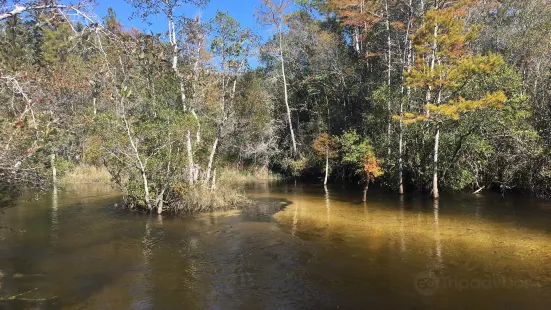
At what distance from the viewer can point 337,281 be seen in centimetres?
785

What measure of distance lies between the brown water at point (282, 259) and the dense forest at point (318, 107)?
6.77 ft

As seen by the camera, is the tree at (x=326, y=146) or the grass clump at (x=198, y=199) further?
the tree at (x=326, y=146)

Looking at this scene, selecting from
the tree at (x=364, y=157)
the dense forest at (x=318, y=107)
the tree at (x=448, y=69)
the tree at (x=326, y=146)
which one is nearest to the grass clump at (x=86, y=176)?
the dense forest at (x=318, y=107)

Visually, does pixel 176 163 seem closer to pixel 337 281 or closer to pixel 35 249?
pixel 35 249

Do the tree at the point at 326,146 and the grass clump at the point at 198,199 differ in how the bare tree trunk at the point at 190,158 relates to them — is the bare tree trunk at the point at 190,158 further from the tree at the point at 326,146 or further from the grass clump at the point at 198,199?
the tree at the point at 326,146

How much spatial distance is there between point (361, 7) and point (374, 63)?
12.7 ft

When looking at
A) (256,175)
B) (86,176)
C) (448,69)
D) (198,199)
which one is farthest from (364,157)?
(86,176)

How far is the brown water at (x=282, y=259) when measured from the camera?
23.0 feet

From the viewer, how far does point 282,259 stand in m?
9.45

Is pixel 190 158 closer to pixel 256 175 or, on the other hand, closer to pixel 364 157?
pixel 364 157

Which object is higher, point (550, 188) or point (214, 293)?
point (550, 188)

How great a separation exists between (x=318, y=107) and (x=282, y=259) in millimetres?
22833

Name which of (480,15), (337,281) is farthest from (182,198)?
(480,15)

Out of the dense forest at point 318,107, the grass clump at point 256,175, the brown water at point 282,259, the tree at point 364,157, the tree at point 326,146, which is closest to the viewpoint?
the brown water at point 282,259
